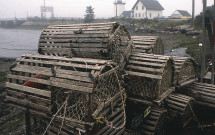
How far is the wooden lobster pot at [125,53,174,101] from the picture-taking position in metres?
4.90

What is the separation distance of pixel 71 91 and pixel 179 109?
11.3 feet

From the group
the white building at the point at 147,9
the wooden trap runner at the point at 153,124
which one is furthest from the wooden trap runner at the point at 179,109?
the white building at the point at 147,9

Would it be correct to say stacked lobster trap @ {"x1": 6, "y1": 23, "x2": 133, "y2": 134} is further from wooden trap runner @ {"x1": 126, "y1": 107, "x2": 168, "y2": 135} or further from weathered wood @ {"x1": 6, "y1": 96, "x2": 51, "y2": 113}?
wooden trap runner @ {"x1": 126, "y1": 107, "x2": 168, "y2": 135}

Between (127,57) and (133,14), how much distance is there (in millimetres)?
49398

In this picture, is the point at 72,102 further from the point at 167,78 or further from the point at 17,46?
the point at 17,46

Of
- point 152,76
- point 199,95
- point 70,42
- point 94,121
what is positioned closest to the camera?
point 94,121

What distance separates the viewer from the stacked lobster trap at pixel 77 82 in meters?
3.69

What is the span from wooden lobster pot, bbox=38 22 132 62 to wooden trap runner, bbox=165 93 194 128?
83.7 inches

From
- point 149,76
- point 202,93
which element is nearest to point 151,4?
point 202,93

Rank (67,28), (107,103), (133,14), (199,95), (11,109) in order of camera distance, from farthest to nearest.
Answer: (133,14)
(11,109)
(199,95)
(67,28)
(107,103)

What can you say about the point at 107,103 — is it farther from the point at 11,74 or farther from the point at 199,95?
the point at 199,95

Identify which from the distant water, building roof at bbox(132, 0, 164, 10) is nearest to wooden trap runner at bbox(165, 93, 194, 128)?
the distant water

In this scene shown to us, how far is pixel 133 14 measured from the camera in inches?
2058

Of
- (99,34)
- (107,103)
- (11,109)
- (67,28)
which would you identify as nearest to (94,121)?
(107,103)
